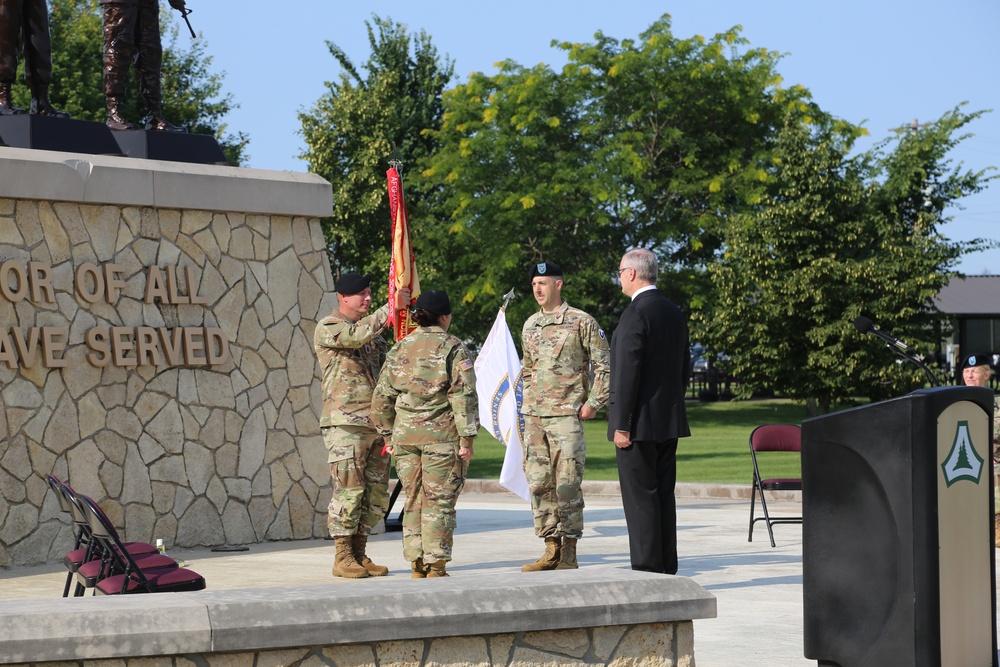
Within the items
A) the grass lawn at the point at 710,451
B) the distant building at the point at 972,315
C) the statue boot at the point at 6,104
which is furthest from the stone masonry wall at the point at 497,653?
the distant building at the point at 972,315

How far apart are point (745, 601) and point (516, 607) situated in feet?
12.7

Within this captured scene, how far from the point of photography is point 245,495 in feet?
38.0

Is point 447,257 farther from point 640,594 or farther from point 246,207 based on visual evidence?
point 640,594

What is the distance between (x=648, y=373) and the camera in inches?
323

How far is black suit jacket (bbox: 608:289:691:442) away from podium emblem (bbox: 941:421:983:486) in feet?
8.33

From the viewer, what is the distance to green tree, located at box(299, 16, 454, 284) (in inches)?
1535

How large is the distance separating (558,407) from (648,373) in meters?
1.64

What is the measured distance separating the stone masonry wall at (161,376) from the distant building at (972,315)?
38.2 metres

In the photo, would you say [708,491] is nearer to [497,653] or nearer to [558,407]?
[558,407]

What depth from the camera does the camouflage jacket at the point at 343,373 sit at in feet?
31.6

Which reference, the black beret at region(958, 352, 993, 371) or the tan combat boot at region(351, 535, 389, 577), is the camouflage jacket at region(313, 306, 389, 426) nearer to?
the tan combat boot at region(351, 535, 389, 577)

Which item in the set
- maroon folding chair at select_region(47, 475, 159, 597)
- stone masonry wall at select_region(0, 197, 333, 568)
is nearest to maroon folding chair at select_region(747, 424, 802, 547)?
stone masonry wall at select_region(0, 197, 333, 568)

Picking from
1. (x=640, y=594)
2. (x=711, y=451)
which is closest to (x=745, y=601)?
(x=640, y=594)

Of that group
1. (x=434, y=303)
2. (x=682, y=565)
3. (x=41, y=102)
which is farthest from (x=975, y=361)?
(x=41, y=102)
